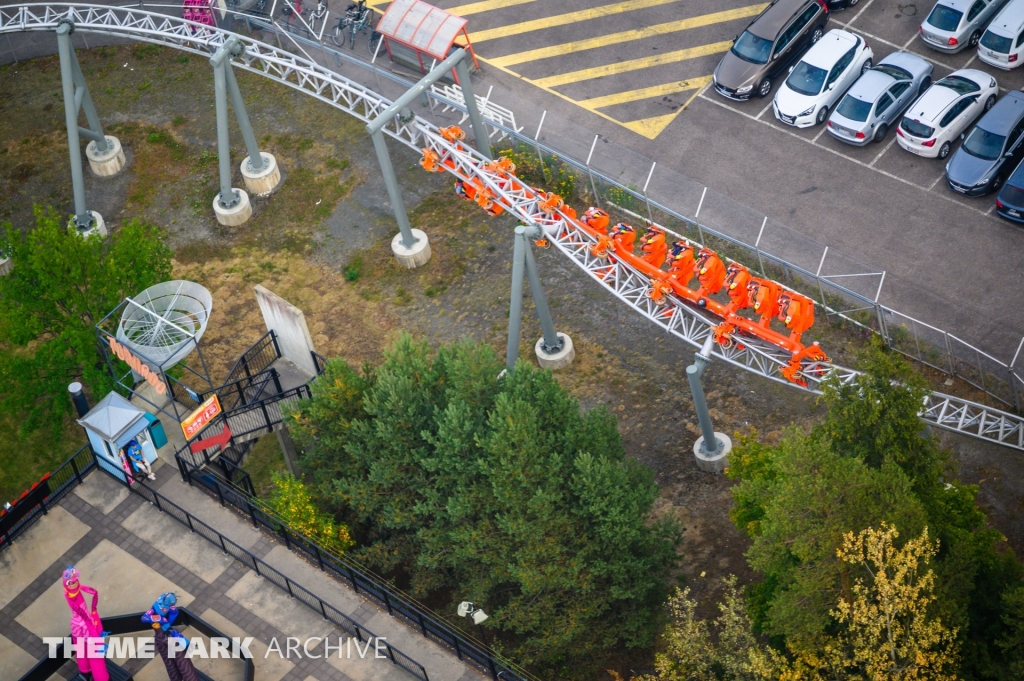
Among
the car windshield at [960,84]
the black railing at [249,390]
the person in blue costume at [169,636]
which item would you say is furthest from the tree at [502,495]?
the car windshield at [960,84]

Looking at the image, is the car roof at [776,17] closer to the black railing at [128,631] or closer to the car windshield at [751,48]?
the car windshield at [751,48]

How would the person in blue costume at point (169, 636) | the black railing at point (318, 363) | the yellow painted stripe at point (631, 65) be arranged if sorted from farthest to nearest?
the yellow painted stripe at point (631, 65), the black railing at point (318, 363), the person in blue costume at point (169, 636)

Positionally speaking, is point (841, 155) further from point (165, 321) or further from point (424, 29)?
point (165, 321)

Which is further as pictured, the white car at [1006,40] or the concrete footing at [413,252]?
the white car at [1006,40]

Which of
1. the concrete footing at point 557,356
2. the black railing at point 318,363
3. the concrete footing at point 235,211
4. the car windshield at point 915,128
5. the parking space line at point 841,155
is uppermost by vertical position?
the car windshield at point 915,128

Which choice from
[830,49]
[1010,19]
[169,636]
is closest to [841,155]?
[830,49]

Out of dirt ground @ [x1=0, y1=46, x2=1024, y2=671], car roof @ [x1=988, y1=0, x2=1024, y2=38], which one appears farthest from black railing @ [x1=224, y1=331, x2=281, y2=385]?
car roof @ [x1=988, y1=0, x2=1024, y2=38]
